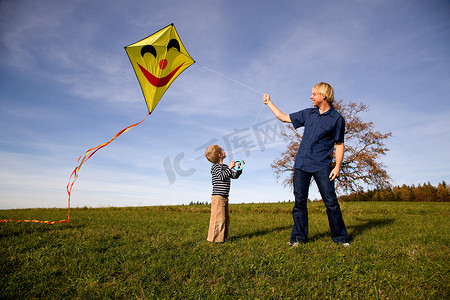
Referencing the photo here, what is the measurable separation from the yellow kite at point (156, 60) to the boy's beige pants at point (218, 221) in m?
2.64

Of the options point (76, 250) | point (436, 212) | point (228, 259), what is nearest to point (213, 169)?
point (228, 259)

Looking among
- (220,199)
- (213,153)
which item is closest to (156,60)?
(213,153)

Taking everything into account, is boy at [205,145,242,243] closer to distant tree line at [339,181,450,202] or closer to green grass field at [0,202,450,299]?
green grass field at [0,202,450,299]

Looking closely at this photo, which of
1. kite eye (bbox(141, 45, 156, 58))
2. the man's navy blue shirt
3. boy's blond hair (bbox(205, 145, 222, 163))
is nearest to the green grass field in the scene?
the man's navy blue shirt

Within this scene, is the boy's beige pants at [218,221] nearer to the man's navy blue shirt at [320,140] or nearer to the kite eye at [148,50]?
the man's navy blue shirt at [320,140]

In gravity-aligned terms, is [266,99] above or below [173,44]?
below

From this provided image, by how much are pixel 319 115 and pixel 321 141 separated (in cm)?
52

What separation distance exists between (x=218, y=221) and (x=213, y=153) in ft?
4.41

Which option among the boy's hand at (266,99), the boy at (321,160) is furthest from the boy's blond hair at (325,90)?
the boy's hand at (266,99)

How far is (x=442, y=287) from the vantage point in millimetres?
3352

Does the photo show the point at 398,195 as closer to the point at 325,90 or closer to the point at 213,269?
the point at 325,90

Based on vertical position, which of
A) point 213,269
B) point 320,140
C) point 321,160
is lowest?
point 213,269

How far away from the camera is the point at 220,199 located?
5.43 m

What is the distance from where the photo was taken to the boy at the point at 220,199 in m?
5.36
